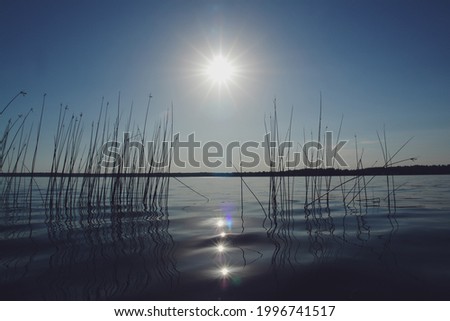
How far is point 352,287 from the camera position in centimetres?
209

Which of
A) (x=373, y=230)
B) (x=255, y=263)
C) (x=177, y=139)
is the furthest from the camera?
(x=177, y=139)

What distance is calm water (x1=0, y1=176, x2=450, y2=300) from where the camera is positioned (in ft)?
6.72

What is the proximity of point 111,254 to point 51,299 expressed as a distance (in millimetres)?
992

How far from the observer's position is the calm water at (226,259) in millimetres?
2047

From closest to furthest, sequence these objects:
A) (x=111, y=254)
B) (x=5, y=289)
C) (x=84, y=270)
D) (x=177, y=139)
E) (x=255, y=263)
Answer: (x=5, y=289) < (x=84, y=270) < (x=255, y=263) < (x=111, y=254) < (x=177, y=139)

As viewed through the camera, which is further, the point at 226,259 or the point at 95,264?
the point at 226,259

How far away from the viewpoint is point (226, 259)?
2.83 metres
